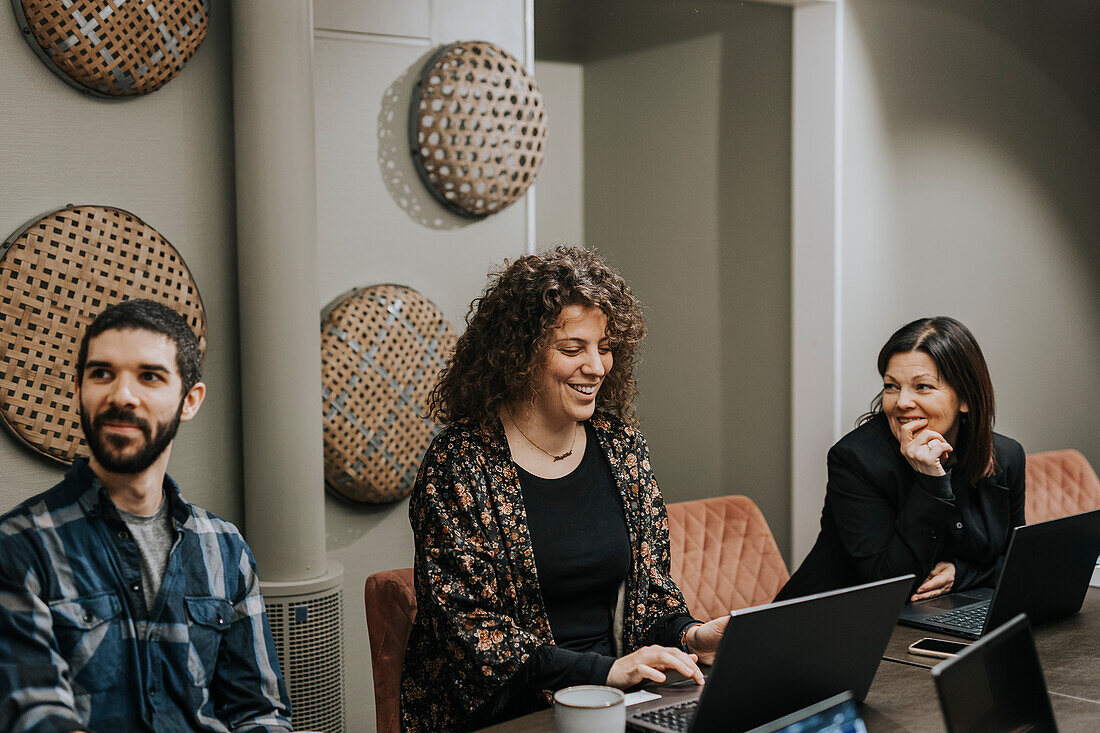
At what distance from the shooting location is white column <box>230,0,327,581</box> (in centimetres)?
272

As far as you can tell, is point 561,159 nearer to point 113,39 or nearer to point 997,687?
point 113,39

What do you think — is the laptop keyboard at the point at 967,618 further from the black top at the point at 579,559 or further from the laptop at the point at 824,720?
the laptop at the point at 824,720

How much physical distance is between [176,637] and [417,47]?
2.08 m

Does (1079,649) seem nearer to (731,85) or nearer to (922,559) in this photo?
(922,559)

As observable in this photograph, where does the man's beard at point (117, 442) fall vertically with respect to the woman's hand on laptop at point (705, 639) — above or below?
above

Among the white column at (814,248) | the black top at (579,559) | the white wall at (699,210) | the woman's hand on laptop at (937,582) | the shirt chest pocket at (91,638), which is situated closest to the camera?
the shirt chest pocket at (91,638)

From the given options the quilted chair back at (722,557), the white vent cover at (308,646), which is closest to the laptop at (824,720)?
the quilted chair back at (722,557)

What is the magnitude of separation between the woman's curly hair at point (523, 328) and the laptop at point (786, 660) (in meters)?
0.69

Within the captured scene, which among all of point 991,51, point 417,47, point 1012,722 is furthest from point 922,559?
point 991,51

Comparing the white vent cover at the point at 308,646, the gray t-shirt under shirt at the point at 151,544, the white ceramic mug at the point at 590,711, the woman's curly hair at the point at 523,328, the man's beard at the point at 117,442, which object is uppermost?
the woman's curly hair at the point at 523,328

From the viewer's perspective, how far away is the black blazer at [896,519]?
2457mm

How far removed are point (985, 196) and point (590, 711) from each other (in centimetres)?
342

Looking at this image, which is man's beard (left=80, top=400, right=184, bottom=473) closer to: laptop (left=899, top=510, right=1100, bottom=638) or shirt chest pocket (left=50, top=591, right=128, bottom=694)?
shirt chest pocket (left=50, top=591, right=128, bottom=694)

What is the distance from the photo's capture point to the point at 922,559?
96.4 inches
